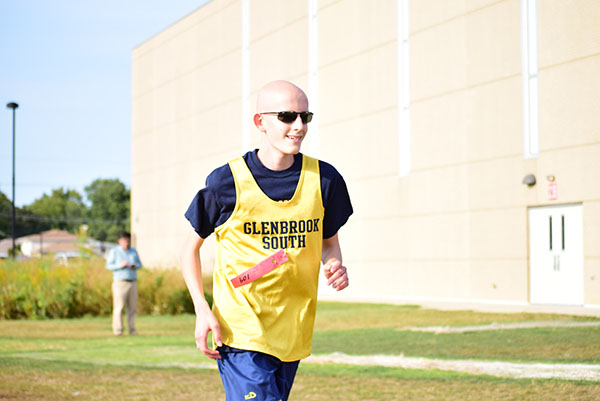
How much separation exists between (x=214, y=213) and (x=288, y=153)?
442 mm

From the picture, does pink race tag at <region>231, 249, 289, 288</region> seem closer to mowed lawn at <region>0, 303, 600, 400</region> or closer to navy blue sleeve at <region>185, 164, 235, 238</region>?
navy blue sleeve at <region>185, 164, 235, 238</region>

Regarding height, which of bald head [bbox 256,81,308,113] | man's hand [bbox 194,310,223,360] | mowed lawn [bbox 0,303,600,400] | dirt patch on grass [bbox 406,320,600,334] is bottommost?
mowed lawn [bbox 0,303,600,400]

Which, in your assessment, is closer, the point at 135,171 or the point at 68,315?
the point at 68,315

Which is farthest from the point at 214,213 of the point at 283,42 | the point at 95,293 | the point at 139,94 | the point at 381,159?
the point at 139,94

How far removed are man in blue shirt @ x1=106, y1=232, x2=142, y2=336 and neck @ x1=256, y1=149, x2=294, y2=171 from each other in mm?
12414

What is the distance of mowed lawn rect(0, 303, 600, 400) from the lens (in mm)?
8328

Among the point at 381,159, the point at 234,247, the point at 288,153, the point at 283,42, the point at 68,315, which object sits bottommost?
the point at 68,315

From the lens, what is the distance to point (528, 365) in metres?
9.96

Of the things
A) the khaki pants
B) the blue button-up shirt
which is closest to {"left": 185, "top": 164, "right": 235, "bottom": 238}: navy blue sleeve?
the blue button-up shirt

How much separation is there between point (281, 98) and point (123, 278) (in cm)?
1301

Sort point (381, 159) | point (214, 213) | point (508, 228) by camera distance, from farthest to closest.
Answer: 1. point (381, 159)
2. point (508, 228)
3. point (214, 213)

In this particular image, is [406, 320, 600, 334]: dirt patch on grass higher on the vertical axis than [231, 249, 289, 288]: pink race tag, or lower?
lower

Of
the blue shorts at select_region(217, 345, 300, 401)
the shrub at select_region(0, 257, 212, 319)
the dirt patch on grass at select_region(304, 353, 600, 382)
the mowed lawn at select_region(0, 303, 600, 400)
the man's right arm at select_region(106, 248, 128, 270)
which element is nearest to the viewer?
the blue shorts at select_region(217, 345, 300, 401)

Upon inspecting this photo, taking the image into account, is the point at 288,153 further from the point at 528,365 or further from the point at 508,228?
the point at 508,228
